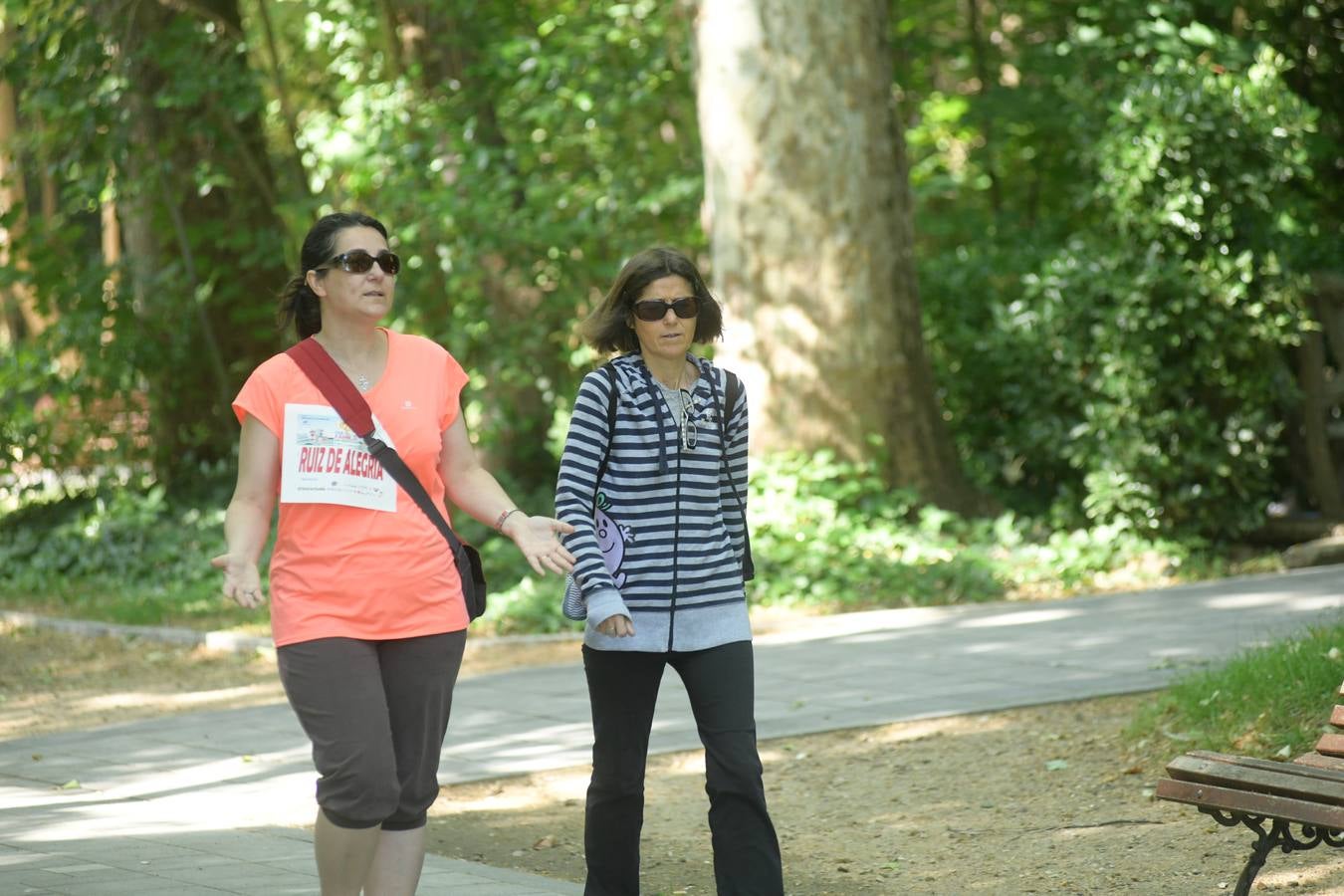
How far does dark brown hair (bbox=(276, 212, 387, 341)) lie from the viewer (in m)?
4.45

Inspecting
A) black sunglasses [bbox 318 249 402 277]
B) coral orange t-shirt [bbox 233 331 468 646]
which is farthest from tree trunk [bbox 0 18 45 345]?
coral orange t-shirt [bbox 233 331 468 646]

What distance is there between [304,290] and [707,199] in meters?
8.72

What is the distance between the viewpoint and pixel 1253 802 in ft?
14.5

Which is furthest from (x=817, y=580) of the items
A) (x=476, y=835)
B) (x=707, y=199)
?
(x=476, y=835)

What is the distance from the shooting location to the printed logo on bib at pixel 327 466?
425 cm

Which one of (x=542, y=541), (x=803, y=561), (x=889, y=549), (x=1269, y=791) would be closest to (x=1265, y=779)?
(x=1269, y=791)

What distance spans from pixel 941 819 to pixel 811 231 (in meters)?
6.98

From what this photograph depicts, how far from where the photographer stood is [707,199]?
514 inches

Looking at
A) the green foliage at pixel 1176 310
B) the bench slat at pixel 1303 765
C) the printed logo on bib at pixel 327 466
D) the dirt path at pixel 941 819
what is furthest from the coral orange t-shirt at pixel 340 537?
the green foliage at pixel 1176 310

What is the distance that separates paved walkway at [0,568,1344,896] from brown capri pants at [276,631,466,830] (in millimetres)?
1132

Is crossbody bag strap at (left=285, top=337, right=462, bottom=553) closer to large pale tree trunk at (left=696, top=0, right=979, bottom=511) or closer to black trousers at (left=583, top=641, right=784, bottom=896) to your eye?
black trousers at (left=583, top=641, right=784, bottom=896)

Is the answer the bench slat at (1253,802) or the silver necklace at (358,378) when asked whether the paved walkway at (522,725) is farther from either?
the bench slat at (1253,802)

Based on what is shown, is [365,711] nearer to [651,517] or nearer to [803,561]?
[651,517]

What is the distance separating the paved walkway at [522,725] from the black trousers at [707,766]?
63 centimetres
